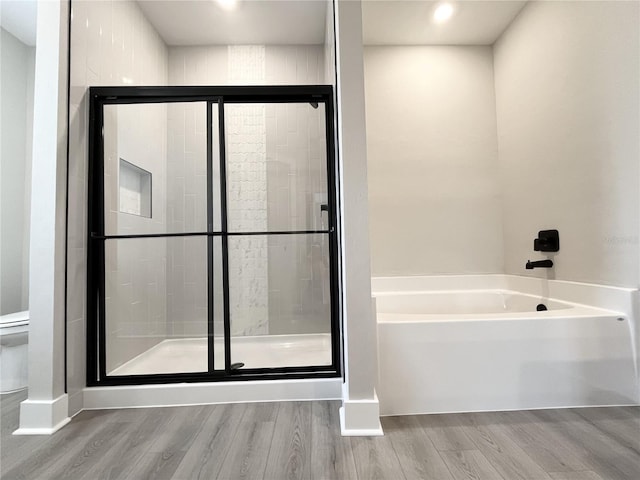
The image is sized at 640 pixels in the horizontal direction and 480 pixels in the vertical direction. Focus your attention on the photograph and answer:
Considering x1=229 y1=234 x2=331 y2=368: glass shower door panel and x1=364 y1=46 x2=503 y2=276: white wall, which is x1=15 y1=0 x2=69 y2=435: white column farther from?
x1=364 y1=46 x2=503 y2=276: white wall

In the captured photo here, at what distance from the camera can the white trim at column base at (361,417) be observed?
1.51 m

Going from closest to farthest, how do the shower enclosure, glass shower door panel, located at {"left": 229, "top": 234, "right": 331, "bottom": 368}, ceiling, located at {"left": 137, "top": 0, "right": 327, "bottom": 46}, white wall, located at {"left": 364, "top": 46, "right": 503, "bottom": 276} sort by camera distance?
the shower enclosure, glass shower door panel, located at {"left": 229, "top": 234, "right": 331, "bottom": 368}, ceiling, located at {"left": 137, "top": 0, "right": 327, "bottom": 46}, white wall, located at {"left": 364, "top": 46, "right": 503, "bottom": 276}

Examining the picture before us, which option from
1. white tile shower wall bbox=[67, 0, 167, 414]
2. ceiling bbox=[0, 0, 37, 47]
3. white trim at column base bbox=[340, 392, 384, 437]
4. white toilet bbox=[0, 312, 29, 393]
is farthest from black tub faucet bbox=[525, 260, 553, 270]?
ceiling bbox=[0, 0, 37, 47]

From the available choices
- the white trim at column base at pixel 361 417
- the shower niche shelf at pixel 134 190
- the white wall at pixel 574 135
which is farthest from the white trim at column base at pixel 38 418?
the white wall at pixel 574 135

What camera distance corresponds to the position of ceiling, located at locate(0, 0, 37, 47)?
2586 millimetres

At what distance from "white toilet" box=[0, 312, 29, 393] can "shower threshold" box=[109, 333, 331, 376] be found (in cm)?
67

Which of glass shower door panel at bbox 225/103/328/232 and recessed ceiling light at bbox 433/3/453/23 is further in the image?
recessed ceiling light at bbox 433/3/453/23

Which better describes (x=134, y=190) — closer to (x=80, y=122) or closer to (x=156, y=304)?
(x=80, y=122)

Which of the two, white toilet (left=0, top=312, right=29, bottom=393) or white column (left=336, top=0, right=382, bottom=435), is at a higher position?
white column (left=336, top=0, right=382, bottom=435)

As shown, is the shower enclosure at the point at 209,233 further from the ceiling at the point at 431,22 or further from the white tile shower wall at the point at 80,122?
the ceiling at the point at 431,22

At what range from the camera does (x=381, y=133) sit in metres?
2.89

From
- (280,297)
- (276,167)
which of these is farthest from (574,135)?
(280,297)

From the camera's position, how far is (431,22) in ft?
8.64

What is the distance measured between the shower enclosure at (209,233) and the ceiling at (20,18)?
1514mm
